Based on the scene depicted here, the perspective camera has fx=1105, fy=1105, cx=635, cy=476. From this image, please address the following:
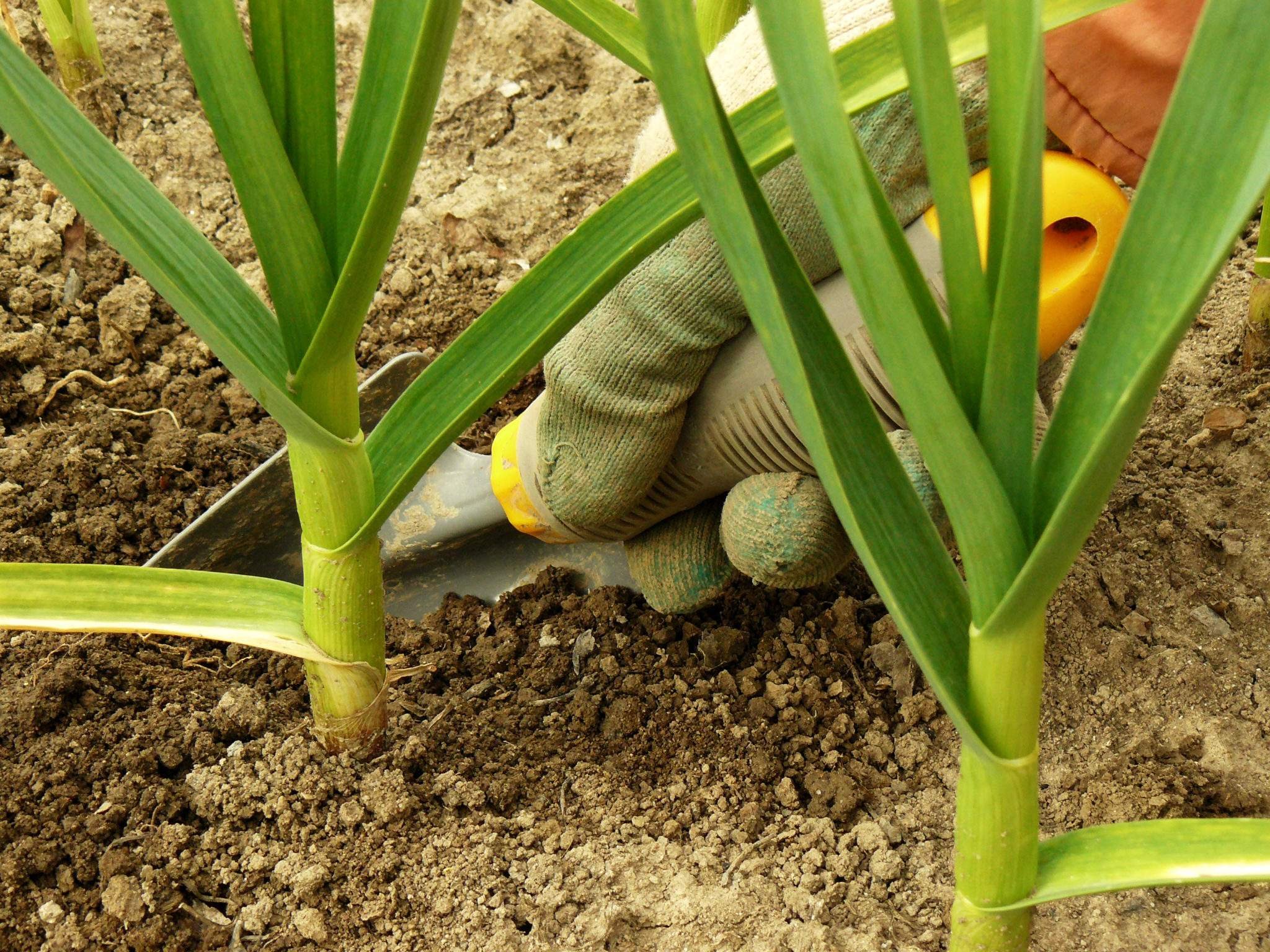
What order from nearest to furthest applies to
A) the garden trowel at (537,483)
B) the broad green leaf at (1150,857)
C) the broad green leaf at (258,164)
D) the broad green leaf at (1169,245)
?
the broad green leaf at (1169,245), the broad green leaf at (1150,857), the broad green leaf at (258,164), the garden trowel at (537,483)

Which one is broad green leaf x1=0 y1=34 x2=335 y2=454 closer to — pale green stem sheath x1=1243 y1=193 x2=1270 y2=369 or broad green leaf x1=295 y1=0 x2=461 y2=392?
broad green leaf x1=295 y1=0 x2=461 y2=392

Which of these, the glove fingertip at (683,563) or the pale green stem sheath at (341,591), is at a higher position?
the pale green stem sheath at (341,591)

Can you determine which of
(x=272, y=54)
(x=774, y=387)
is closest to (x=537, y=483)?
(x=774, y=387)

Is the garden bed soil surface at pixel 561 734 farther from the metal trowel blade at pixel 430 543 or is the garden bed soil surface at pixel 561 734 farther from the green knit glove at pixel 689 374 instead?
the green knit glove at pixel 689 374

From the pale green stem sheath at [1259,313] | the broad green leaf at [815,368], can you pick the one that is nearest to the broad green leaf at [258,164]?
the broad green leaf at [815,368]

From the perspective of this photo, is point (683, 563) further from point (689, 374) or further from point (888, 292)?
point (888, 292)

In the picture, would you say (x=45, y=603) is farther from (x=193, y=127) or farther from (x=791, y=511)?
(x=193, y=127)

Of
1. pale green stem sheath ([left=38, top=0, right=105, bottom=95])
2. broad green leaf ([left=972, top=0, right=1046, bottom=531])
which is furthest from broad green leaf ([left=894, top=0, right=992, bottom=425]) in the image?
pale green stem sheath ([left=38, top=0, right=105, bottom=95])

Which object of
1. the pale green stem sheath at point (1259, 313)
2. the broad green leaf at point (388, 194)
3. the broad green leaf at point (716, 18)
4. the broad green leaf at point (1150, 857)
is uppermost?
the broad green leaf at point (388, 194)
